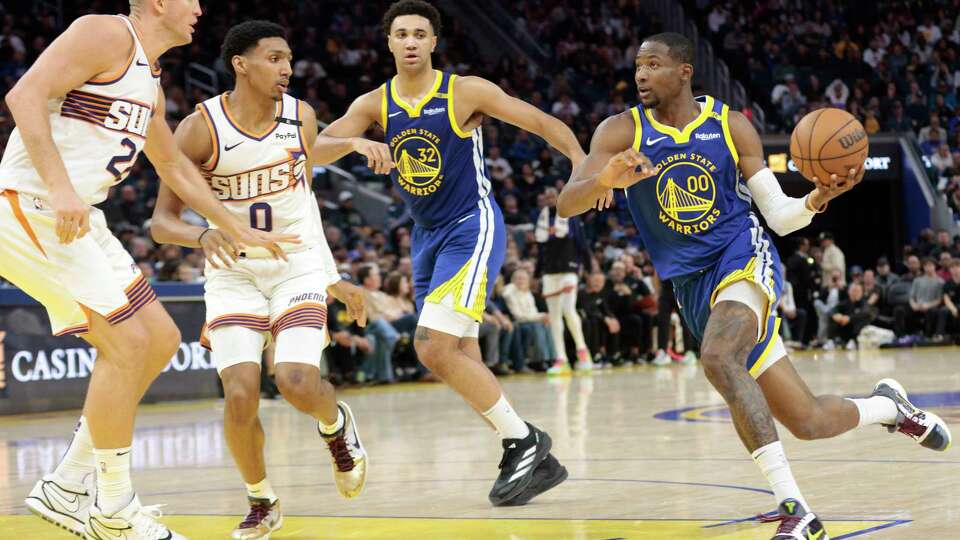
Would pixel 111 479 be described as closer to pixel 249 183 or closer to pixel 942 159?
pixel 249 183

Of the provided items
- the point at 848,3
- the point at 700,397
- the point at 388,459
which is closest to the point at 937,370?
the point at 700,397

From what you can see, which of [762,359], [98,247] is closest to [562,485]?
[762,359]

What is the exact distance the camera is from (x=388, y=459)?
319 inches

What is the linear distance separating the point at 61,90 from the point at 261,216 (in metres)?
1.35

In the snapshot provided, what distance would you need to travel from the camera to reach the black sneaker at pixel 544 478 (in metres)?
6.24

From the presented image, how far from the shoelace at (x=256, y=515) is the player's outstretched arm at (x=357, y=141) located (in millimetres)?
1481

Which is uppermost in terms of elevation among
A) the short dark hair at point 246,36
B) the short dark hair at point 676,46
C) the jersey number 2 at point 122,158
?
the short dark hair at point 246,36

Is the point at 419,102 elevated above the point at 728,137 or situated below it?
above

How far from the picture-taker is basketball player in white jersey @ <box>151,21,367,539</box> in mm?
5621

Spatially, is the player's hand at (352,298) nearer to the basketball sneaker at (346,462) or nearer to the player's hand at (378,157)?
the basketball sneaker at (346,462)

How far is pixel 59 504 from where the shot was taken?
16.7 feet

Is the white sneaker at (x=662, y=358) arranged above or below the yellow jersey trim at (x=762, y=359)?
below

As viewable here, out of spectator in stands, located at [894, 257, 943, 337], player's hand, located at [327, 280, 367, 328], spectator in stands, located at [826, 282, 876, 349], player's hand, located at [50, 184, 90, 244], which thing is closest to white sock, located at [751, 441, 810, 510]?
player's hand, located at [327, 280, 367, 328]

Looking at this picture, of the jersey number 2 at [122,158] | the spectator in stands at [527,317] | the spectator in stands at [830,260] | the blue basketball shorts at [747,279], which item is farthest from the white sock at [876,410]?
the spectator in stands at [830,260]
